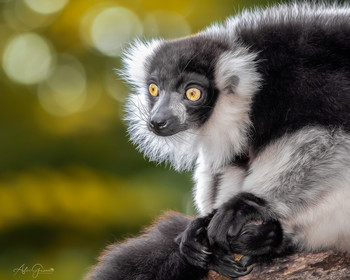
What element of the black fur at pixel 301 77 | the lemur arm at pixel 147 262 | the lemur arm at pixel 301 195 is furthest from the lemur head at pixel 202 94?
the lemur arm at pixel 147 262

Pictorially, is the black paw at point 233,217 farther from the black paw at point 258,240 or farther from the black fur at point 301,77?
the black fur at point 301,77

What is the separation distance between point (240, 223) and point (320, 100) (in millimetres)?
892

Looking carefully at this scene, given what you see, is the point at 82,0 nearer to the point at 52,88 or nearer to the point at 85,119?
the point at 52,88

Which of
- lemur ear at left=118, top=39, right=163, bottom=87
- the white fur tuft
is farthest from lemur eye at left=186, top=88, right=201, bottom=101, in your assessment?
lemur ear at left=118, top=39, right=163, bottom=87

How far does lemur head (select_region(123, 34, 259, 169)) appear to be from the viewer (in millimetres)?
4184

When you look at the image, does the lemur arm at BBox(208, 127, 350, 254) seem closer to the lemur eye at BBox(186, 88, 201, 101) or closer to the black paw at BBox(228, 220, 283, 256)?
the black paw at BBox(228, 220, 283, 256)

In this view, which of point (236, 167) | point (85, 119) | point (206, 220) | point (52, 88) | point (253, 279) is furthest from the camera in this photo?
point (52, 88)

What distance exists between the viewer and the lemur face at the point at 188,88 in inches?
169

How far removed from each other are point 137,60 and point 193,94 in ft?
2.68

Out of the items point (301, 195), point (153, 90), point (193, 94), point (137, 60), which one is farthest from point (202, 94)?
point (301, 195)

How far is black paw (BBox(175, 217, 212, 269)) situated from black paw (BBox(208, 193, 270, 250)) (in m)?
0.07

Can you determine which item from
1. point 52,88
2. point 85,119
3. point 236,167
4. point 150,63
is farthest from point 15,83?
point 236,167

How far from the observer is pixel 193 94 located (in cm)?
433

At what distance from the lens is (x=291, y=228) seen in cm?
387
